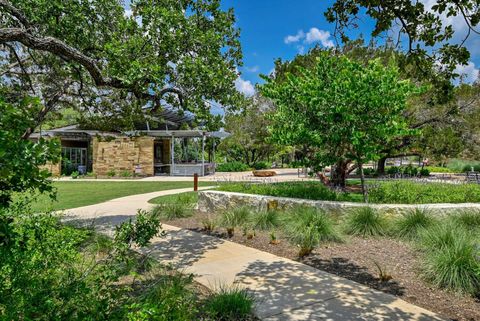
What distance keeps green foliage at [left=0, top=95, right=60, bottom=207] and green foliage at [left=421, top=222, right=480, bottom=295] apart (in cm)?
500

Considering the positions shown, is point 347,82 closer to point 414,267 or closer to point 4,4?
point 414,267

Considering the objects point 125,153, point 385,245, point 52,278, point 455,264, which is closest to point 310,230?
point 385,245

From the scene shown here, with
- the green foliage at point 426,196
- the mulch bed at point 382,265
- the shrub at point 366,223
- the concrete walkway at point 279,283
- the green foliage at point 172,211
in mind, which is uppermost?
the green foliage at point 426,196

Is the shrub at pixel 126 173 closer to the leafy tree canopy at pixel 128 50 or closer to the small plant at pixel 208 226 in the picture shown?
the leafy tree canopy at pixel 128 50

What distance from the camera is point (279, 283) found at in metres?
4.96

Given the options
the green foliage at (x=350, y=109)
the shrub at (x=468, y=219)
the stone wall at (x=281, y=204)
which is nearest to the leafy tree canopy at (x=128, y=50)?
the green foliage at (x=350, y=109)

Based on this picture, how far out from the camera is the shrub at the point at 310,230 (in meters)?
6.67

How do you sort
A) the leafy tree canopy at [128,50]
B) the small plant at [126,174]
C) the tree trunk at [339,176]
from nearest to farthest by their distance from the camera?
the leafy tree canopy at [128,50] < the tree trunk at [339,176] < the small plant at [126,174]

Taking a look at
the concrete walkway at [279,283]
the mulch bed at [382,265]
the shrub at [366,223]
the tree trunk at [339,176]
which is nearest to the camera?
the concrete walkway at [279,283]

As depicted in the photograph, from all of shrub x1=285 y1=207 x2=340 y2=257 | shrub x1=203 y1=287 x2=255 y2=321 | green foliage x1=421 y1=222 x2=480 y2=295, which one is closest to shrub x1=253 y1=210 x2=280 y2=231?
shrub x1=285 y1=207 x2=340 y2=257

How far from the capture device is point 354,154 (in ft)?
30.6

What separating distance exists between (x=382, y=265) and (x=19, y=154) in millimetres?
5410

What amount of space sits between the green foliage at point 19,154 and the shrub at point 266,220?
5967mm

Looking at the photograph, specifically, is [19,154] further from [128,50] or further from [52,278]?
[128,50]
